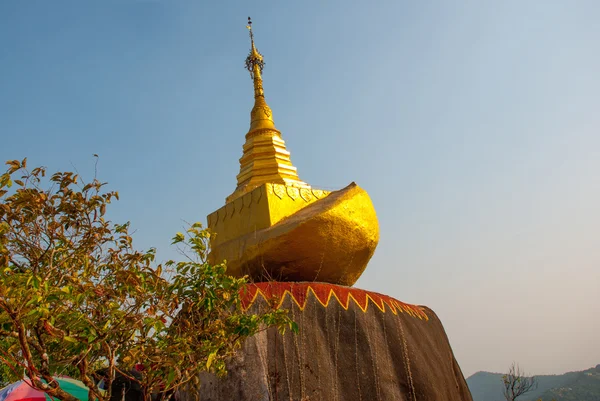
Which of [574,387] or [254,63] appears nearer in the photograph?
[254,63]

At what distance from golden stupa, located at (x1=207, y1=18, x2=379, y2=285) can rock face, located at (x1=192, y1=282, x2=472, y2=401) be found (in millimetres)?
886

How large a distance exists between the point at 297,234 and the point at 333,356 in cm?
245

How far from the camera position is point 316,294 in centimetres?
982

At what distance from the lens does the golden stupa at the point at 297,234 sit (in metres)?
10.5

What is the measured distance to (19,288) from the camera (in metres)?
4.07

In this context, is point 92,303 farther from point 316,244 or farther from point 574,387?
point 574,387

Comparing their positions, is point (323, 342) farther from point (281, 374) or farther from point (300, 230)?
point (300, 230)

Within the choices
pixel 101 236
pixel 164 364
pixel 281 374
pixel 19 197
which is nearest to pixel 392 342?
pixel 281 374

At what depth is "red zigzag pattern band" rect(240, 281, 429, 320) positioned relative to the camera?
9580 millimetres

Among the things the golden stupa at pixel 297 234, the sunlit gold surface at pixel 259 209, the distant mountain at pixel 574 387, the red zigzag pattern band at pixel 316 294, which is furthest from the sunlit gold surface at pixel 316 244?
the distant mountain at pixel 574 387

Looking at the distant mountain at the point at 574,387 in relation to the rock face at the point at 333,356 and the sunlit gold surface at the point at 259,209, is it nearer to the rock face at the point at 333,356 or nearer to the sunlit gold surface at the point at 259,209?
the rock face at the point at 333,356

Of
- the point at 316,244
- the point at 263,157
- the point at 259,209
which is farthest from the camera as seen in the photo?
the point at 263,157

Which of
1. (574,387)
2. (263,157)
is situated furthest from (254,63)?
(574,387)

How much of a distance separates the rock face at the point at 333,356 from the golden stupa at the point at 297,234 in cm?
89
